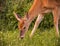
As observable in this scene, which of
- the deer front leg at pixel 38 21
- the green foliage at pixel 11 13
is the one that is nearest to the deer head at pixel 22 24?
the deer front leg at pixel 38 21

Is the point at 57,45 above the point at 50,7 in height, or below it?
below

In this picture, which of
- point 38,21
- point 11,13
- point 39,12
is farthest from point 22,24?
point 11,13

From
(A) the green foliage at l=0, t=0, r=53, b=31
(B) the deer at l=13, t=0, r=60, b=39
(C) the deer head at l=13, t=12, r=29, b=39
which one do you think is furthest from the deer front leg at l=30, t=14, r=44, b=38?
(A) the green foliage at l=0, t=0, r=53, b=31

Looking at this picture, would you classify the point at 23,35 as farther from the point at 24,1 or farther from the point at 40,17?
the point at 24,1

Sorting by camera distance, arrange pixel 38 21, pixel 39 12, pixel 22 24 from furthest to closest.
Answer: pixel 38 21 < pixel 39 12 < pixel 22 24

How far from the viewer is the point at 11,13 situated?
12.6 metres

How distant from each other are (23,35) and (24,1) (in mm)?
2837

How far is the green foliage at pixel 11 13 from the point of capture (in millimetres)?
11367

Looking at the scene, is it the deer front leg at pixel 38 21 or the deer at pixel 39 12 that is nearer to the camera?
the deer at pixel 39 12

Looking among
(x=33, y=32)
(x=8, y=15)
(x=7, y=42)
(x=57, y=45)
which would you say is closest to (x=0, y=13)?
(x=8, y=15)

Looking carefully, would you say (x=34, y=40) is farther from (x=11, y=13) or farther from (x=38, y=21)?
(x=11, y=13)

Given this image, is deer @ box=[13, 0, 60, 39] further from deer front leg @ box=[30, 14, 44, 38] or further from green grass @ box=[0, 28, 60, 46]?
green grass @ box=[0, 28, 60, 46]

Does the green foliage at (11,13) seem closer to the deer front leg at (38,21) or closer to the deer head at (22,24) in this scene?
the deer front leg at (38,21)

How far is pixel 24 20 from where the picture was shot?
10.2m
